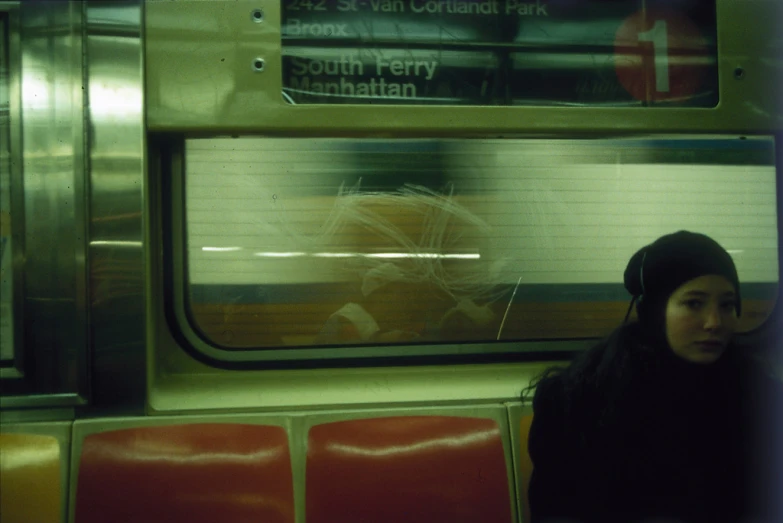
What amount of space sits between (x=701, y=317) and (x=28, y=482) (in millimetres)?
1687

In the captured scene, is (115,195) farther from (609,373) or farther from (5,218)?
(609,373)

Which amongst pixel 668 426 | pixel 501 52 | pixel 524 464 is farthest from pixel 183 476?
pixel 501 52

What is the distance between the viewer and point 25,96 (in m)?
1.63

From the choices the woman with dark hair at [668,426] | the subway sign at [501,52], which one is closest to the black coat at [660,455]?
the woman with dark hair at [668,426]

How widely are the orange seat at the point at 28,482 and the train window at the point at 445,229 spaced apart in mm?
500

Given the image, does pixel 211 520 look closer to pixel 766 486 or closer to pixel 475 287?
pixel 475 287

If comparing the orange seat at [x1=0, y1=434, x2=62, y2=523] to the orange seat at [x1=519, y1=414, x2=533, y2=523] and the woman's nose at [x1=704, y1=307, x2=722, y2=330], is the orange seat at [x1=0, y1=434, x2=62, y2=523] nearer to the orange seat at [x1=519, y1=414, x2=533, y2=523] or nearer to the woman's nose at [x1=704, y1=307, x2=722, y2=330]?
the orange seat at [x1=519, y1=414, x2=533, y2=523]

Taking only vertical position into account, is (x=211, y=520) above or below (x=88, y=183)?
below

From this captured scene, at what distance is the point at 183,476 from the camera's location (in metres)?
1.62

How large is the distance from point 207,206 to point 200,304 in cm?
28

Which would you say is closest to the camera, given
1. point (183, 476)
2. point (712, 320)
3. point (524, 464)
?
point (712, 320)

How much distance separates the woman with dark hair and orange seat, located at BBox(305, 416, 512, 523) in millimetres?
164

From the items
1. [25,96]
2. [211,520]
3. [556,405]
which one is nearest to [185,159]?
[25,96]

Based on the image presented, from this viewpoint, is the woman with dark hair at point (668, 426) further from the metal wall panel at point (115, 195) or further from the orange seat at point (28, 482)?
the orange seat at point (28, 482)
